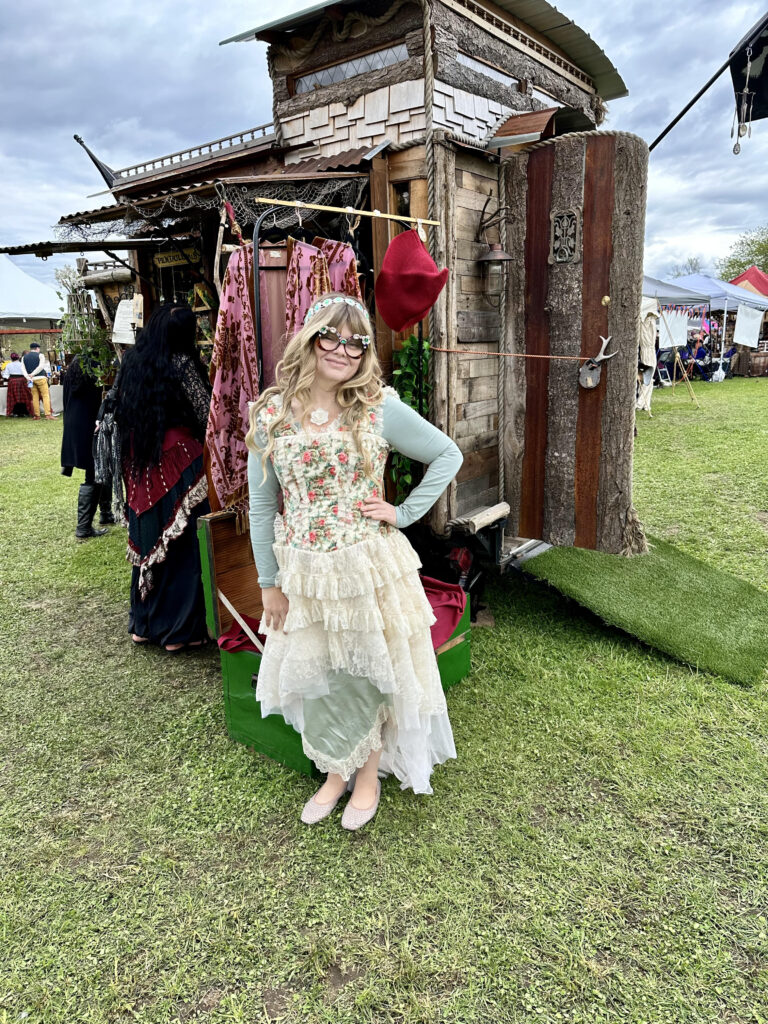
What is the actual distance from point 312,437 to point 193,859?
154cm

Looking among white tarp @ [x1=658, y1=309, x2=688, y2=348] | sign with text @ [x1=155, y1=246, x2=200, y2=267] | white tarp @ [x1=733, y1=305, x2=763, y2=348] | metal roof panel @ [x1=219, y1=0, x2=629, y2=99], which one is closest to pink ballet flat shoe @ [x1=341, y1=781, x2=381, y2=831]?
sign with text @ [x1=155, y1=246, x2=200, y2=267]

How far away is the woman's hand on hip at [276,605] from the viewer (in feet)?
7.63

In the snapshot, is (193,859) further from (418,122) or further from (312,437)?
(418,122)

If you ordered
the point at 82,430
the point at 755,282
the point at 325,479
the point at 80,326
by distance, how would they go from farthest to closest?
the point at 755,282
the point at 82,430
the point at 80,326
the point at 325,479

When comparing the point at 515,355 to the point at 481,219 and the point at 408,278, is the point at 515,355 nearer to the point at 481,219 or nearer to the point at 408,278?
the point at 481,219

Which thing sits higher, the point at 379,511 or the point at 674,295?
the point at 674,295

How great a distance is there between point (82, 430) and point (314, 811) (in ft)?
14.1

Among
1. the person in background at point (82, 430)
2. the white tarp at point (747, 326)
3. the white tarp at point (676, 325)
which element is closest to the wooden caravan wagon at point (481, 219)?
the person in background at point (82, 430)

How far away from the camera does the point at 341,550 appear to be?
86.0 inches

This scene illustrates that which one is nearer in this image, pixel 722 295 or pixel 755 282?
pixel 722 295

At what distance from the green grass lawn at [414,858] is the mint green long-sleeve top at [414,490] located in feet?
3.39

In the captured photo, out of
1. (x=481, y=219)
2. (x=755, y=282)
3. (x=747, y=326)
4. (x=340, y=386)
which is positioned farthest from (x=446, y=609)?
(x=755, y=282)

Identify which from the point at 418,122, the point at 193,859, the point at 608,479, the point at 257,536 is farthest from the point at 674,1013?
the point at 418,122

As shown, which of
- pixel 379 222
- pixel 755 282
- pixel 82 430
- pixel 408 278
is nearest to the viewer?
pixel 408 278
